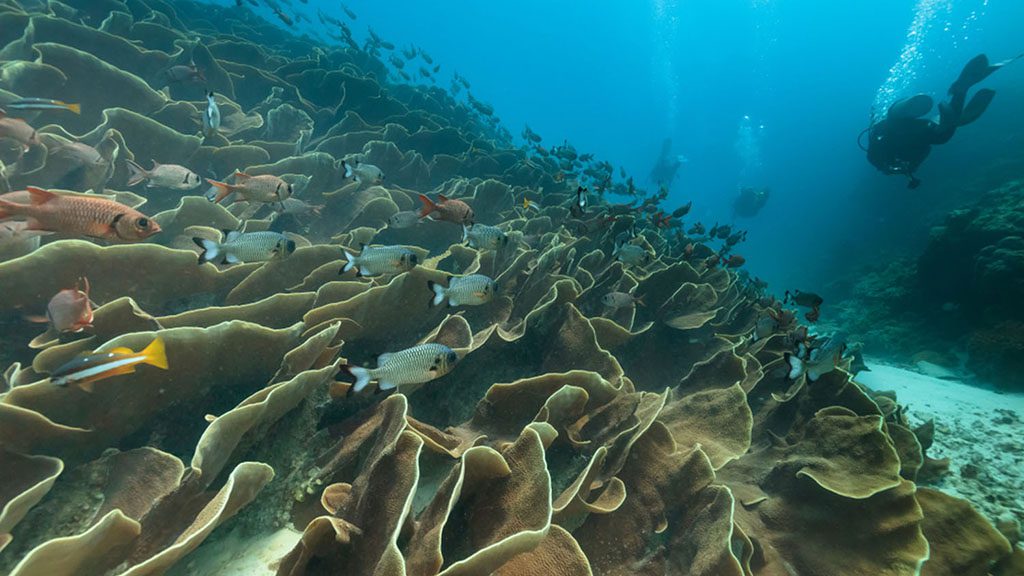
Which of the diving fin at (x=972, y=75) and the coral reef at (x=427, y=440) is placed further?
the diving fin at (x=972, y=75)

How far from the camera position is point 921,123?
15.2 meters

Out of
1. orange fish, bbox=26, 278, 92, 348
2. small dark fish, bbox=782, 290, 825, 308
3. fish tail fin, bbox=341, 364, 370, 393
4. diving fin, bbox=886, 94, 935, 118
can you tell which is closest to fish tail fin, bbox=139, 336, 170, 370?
fish tail fin, bbox=341, 364, 370, 393

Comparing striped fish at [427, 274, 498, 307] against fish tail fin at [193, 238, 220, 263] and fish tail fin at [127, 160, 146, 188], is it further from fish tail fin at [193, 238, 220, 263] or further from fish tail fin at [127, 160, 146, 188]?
fish tail fin at [127, 160, 146, 188]

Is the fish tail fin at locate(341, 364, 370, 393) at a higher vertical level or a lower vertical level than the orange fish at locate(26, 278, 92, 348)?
higher

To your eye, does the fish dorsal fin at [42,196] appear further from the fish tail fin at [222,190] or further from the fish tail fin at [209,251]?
the fish tail fin at [222,190]

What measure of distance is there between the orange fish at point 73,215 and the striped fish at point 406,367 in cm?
183

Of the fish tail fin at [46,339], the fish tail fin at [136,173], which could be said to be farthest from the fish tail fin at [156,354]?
the fish tail fin at [136,173]

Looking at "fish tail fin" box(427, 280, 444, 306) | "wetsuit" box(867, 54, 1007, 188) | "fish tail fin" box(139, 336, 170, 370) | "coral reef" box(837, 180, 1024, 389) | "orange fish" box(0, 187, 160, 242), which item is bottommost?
"fish tail fin" box(139, 336, 170, 370)

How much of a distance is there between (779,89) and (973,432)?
4488 inches

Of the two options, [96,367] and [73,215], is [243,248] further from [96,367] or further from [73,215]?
[96,367]

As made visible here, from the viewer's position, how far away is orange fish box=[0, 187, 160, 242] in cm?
246

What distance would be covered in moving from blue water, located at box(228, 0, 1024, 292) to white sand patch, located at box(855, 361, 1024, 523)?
1474 centimetres

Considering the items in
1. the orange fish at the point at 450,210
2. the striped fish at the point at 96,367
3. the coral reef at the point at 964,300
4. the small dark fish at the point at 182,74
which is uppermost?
the coral reef at the point at 964,300

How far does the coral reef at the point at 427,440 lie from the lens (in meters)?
1.91
